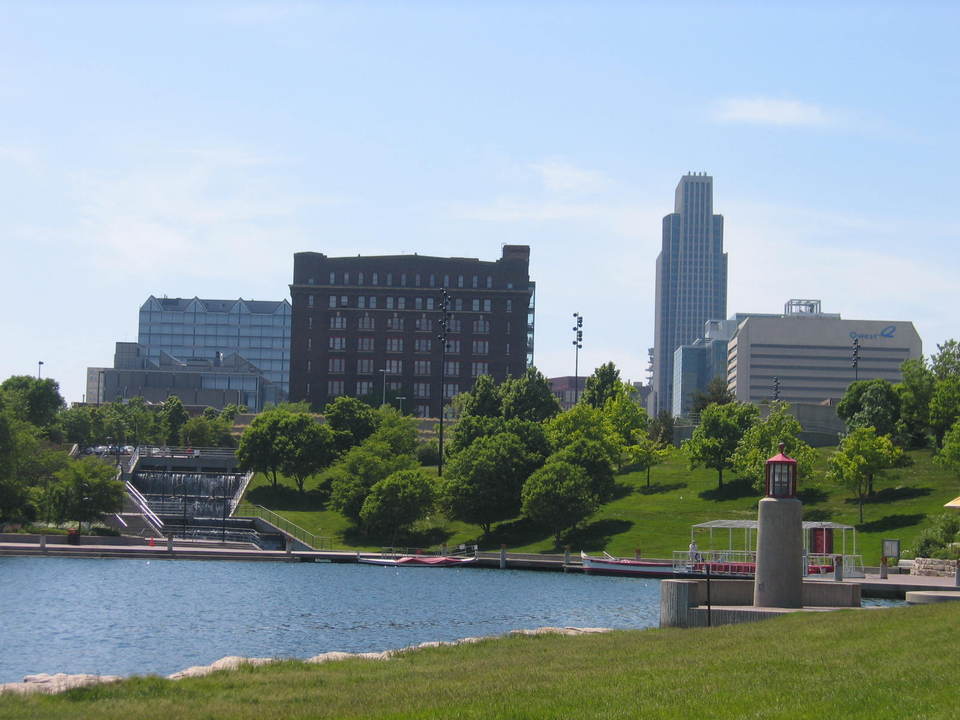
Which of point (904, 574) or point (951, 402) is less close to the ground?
point (951, 402)

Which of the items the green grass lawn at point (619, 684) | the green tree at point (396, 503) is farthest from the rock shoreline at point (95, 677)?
the green tree at point (396, 503)

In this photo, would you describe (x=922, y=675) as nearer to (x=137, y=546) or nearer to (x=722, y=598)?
(x=722, y=598)

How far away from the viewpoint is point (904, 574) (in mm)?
69312

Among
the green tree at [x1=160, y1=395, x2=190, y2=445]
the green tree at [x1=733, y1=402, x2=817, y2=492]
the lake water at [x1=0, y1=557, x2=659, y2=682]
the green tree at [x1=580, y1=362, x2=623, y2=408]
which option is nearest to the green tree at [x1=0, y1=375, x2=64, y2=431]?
the green tree at [x1=160, y1=395, x2=190, y2=445]

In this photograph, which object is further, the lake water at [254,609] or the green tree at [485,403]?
the green tree at [485,403]

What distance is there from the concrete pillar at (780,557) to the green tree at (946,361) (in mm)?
85171

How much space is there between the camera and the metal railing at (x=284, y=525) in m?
101

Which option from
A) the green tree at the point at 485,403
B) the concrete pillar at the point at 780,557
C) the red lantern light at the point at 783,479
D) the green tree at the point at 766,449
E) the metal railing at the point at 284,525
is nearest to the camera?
the concrete pillar at the point at 780,557

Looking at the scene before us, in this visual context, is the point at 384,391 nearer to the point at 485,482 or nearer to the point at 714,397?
the point at 714,397

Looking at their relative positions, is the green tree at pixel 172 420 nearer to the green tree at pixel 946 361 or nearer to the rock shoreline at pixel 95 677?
the green tree at pixel 946 361

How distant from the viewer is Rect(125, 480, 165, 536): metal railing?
105 meters

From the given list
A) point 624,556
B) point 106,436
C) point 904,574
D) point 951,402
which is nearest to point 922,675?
point 904,574

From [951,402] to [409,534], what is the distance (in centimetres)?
4759

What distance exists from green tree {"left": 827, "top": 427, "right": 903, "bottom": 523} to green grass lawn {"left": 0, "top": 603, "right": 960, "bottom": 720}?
6465 centimetres
